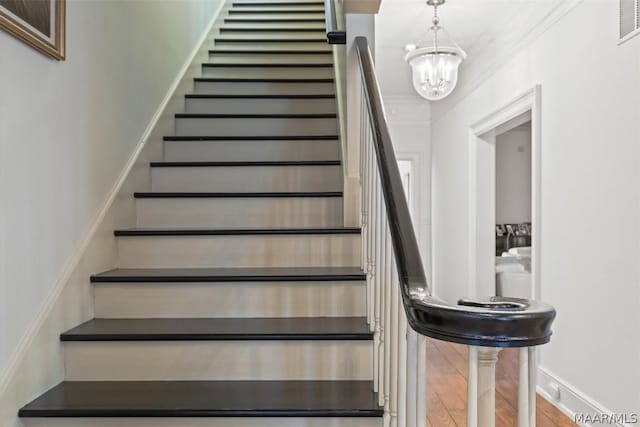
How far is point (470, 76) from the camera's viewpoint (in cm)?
486

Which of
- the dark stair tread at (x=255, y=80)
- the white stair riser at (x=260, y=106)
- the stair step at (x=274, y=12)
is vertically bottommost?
the white stair riser at (x=260, y=106)

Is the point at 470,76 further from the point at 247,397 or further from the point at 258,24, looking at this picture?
the point at 247,397

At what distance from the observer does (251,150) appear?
2.85 meters

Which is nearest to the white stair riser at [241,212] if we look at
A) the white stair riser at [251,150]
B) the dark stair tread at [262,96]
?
the white stair riser at [251,150]

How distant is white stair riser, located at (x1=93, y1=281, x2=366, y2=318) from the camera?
6.25 ft

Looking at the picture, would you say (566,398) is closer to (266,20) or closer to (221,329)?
(221,329)

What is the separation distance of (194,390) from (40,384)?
48cm

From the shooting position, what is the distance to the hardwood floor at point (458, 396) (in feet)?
8.68

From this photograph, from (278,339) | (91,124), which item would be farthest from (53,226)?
(278,339)

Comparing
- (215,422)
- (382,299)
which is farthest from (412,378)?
(215,422)

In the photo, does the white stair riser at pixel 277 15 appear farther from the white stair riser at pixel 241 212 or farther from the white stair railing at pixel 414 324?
the white stair railing at pixel 414 324

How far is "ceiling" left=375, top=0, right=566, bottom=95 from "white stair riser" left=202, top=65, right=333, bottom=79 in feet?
2.32

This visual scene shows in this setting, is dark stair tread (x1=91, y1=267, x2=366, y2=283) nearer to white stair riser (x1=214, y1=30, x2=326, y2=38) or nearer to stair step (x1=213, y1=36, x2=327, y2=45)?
stair step (x1=213, y1=36, x2=327, y2=45)

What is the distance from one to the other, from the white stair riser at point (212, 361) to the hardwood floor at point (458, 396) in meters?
0.99
